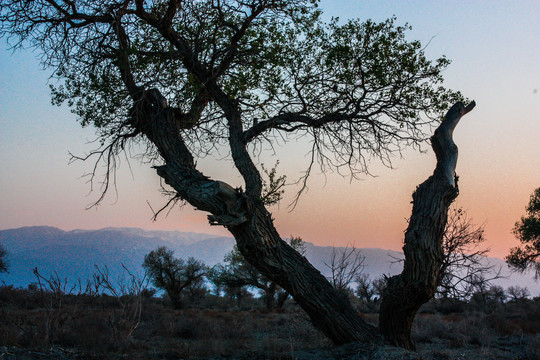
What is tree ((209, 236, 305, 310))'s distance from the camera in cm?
2920

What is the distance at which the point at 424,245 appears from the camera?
5.99 metres

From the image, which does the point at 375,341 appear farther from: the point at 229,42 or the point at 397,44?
the point at 229,42

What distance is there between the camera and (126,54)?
711 centimetres

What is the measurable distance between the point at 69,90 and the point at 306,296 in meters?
6.92

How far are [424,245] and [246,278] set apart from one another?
81.7ft

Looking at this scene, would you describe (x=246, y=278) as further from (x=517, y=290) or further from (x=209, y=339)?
(x=517, y=290)

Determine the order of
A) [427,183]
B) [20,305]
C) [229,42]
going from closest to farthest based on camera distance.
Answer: [427,183]
[229,42]
[20,305]

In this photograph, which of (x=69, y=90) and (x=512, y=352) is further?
(x=512, y=352)

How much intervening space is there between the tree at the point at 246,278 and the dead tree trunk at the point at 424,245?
2063 cm

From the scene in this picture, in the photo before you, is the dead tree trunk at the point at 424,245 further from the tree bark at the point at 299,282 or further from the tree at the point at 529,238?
the tree at the point at 529,238

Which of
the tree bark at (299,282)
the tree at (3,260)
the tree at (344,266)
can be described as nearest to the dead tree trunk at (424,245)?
the tree bark at (299,282)

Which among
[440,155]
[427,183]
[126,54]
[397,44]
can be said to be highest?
[397,44]

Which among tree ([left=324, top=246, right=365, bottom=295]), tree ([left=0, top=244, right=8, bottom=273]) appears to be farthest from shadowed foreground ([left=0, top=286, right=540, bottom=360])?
tree ([left=0, top=244, right=8, bottom=273])

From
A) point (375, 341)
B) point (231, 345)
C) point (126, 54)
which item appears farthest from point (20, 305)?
point (375, 341)
